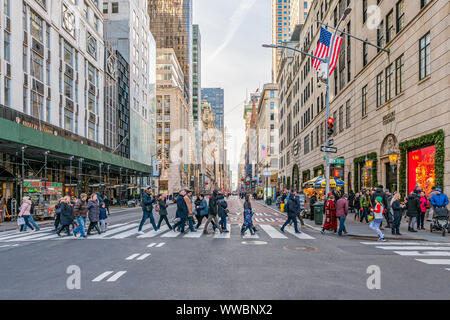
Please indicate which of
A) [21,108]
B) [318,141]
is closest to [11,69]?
[21,108]

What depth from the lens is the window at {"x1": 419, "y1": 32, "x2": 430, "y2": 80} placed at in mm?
19291

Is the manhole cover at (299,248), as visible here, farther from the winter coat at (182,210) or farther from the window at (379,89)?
the window at (379,89)

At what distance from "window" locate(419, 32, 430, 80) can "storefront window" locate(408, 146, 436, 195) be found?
163 inches

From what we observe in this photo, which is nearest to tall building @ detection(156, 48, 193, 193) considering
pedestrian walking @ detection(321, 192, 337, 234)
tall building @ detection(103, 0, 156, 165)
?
tall building @ detection(103, 0, 156, 165)

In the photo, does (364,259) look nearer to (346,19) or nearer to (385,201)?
(385,201)

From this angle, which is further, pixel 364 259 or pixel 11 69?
pixel 11 69

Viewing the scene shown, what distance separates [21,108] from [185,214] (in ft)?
71.4

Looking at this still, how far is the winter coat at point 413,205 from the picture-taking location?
49.7ft

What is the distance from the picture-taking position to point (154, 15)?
441 feet

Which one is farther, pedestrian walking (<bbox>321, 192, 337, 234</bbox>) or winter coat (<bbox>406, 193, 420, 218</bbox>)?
pedestrian walking (<bbox>321, 192, 337, 234</bbox>)

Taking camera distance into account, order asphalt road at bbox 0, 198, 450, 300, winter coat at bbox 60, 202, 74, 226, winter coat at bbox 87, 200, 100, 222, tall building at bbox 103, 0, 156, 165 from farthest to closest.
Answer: tall building at bbox 103, 0, 156, 165 → winter coat at bbox 87, 200, 100, 222 → winter coat at bbox 60, 202, 74, 226 → asphalt road at bbox 0, 198, 450, 300

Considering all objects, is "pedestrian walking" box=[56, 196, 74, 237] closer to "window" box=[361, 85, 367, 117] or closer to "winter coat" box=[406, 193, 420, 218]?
"winter coat" box=[406, 193, 420, 218]

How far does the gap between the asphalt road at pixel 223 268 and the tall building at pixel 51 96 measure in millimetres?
14532

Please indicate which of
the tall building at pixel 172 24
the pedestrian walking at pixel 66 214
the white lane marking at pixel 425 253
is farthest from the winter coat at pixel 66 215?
the tall building at pixel 172 24
